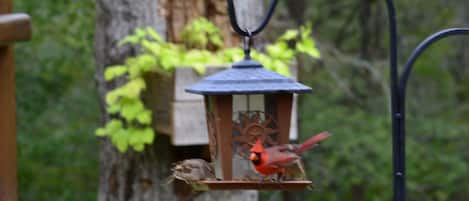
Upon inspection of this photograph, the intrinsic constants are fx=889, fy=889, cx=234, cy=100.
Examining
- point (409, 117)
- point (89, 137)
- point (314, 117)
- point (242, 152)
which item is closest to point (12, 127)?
point (242, 152)

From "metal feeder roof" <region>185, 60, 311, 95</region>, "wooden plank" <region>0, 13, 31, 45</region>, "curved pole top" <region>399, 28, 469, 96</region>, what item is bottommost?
"metal feeder roof" <region>185, 60, 311, 95</region>

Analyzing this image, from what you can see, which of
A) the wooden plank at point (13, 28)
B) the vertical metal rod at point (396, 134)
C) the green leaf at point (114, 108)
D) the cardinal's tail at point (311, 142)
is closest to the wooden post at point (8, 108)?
the wooden plank at point (13, 28)

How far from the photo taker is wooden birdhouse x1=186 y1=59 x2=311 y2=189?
2.56 m

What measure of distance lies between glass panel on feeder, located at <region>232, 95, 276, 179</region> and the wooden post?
89cm

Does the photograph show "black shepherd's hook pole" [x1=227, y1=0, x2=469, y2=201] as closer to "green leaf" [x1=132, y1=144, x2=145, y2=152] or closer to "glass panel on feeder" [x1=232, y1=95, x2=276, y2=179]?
"glass panel on feeder" [x1=232, y1=95, x2=276, y2=179]

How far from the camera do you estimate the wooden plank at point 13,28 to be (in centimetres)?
301

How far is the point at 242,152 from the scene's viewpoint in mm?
2660

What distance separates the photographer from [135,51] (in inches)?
159

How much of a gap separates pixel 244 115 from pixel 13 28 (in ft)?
3.00

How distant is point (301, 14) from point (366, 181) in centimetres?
168

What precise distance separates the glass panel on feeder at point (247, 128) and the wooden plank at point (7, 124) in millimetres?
960

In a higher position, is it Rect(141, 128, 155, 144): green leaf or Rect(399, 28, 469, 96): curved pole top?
Rect(399, 28, 469, 96): curved pole top

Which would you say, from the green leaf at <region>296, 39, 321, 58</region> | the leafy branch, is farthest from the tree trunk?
the green leaf at <region>296, 39, 321, 58</region>

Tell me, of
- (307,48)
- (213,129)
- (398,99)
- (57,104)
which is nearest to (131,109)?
(307,48)
